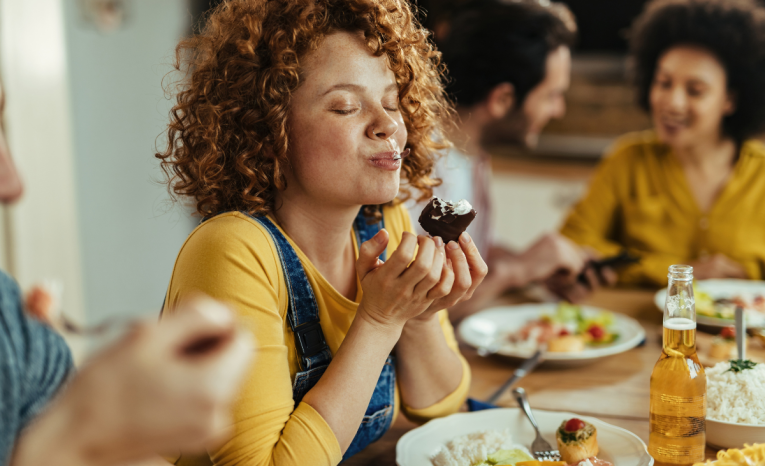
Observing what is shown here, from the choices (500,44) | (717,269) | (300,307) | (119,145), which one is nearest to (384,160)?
(300,307)

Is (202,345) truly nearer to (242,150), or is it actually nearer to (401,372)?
(242,150)

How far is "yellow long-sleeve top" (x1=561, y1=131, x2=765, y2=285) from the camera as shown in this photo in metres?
2.40

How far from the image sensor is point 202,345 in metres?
0.51

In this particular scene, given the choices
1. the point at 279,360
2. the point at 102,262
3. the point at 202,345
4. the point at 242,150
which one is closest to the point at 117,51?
the point at 102,262

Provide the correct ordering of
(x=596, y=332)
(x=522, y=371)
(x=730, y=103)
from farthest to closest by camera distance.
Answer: (x=730, y=103) → (x=596, y=332) → (x=522, y=371)

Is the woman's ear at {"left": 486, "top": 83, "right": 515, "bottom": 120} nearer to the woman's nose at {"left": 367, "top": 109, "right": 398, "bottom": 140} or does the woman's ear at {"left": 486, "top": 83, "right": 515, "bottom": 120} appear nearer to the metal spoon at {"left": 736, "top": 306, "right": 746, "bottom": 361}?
the metal spoon at {"left": 736, "top": 306, "right": 746, "bottom": 361}

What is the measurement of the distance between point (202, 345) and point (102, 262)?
12.3 ft

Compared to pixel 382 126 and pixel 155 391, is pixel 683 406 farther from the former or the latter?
pixel 155 391

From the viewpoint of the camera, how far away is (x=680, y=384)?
999 millimetres

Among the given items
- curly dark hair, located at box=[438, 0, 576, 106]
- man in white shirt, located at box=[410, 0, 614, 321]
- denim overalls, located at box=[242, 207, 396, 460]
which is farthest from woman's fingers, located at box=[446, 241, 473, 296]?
curly dark hair, located at box=[438, 0, 576, 106]

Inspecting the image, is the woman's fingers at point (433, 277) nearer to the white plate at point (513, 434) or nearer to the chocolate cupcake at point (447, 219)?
the chocolate cupcake at point (447, 219)

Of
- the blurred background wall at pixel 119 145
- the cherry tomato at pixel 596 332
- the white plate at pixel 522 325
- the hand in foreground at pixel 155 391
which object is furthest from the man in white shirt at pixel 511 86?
the blurred background wall at pixel 119 145

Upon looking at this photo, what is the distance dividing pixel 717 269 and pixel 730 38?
0.87 m

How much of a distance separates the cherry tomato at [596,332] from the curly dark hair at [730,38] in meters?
1.30
